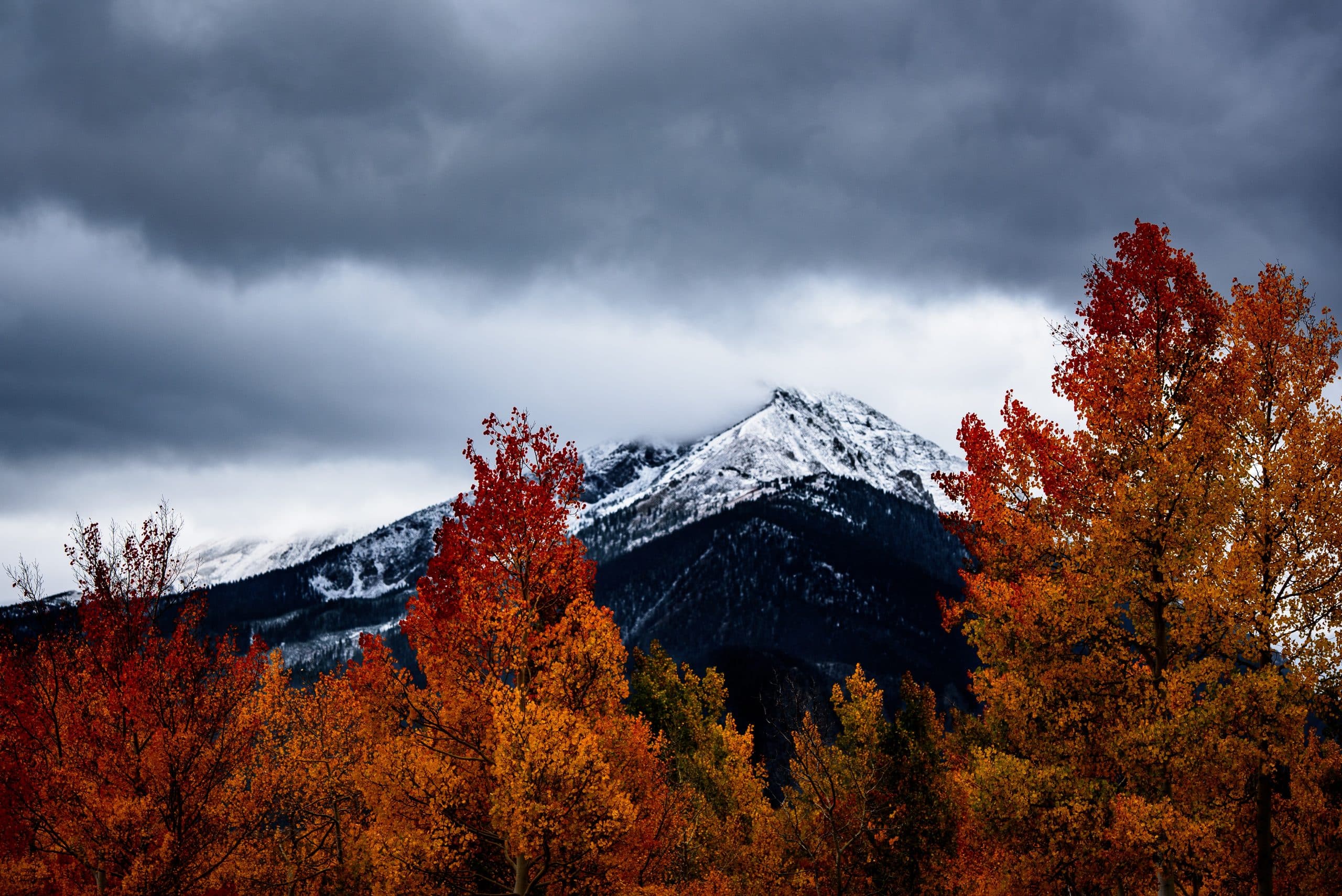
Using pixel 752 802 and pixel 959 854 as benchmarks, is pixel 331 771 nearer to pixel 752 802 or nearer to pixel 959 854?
pixel 752 802

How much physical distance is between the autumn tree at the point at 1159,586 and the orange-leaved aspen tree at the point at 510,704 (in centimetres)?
657

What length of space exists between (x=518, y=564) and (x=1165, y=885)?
453 inches

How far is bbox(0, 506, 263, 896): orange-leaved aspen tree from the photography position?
1766 cm

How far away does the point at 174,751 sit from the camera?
17.7 metres

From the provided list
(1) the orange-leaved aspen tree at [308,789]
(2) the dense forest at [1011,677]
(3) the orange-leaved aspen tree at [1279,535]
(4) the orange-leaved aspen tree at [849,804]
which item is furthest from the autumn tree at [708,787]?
(3) the orange-leaved aspen tree at [1279,535]

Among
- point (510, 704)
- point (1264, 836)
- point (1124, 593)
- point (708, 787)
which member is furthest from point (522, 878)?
point (708, 787)

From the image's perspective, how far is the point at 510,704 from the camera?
531 inches

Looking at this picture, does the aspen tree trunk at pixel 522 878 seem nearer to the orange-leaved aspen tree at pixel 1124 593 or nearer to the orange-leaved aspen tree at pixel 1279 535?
the orange-leaved aspen tree at pixel 1124 593

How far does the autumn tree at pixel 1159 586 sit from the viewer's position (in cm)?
1150

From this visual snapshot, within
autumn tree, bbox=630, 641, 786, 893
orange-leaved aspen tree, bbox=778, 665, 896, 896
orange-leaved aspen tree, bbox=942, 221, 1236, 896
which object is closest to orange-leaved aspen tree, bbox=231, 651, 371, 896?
autumn tree, bbox=630, 641, 786, 893

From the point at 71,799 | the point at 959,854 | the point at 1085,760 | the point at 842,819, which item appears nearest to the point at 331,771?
the point at 71,799

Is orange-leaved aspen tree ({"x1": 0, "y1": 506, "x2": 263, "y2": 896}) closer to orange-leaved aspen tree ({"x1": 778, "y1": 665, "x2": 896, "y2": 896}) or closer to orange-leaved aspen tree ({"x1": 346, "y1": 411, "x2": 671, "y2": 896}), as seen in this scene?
orange-leaved aspen tree ({"x1": 346, "y1": 411, "x2": 671, "y2": 896})

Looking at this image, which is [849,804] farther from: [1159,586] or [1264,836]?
[1159,586]

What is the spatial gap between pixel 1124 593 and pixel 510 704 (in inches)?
386
